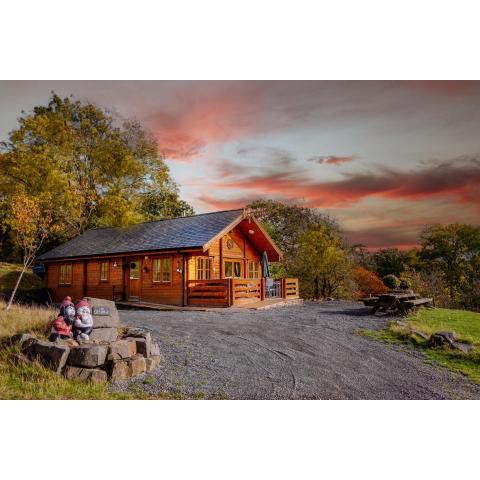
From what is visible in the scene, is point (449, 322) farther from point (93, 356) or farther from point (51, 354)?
point (51, 354)

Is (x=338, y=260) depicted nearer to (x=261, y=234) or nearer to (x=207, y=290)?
(x=261, y=234)

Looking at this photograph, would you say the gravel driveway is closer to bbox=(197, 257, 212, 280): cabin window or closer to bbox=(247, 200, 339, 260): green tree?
bbox=(197, 257, 212, 280): cabin window

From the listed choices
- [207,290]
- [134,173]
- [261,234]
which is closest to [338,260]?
[261,234]

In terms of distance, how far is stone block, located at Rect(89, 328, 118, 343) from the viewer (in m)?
7.21

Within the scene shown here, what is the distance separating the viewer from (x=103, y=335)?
7348mm

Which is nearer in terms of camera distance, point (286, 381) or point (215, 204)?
point (286, 381)

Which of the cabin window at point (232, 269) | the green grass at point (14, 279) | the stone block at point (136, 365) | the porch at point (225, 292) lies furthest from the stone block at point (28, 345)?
the green grass at point (14, 279)

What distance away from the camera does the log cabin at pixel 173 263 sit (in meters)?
15.3

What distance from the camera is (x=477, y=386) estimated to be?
6.56 meters

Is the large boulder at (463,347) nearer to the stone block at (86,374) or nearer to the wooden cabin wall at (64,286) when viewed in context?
the stone block at (86,374)

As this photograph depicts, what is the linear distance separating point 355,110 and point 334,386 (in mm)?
4923

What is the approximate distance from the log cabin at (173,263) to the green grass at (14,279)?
628mm

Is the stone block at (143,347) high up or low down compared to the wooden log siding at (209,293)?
down
